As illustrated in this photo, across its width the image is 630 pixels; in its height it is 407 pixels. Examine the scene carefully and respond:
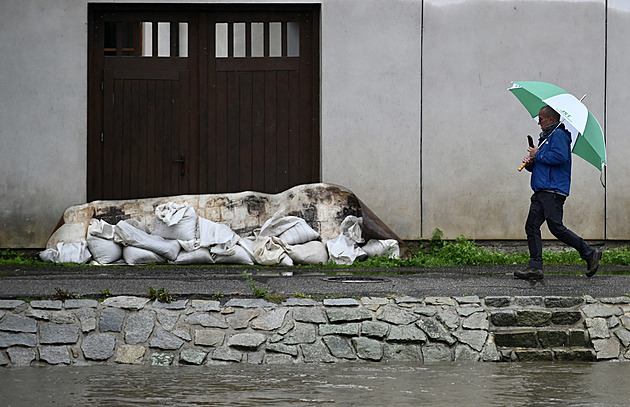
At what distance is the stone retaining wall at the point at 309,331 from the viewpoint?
6680 millimetres

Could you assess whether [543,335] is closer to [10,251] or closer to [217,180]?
[217,180]

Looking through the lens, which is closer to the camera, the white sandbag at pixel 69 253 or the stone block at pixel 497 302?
the stone block at pixel 497 302

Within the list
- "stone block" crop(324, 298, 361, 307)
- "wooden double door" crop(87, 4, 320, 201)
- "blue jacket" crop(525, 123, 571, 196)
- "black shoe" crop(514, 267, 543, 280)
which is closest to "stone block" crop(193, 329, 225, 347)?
"stone block" crop(324, 298, 361, 307)

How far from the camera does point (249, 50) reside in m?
11.7

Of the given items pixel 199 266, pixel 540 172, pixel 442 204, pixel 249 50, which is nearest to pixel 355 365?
pixel 540 172

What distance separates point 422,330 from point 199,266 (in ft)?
12.1

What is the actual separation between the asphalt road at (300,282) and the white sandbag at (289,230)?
2.05 ft

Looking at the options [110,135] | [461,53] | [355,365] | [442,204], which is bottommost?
[355,365]

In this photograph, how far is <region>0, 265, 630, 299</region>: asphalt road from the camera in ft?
24.6

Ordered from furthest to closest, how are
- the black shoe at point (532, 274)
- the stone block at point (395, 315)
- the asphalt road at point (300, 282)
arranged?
the black shoe at point (532, 274) < the asphalt road at point (300, 282) < the stone block at point (395, 315)

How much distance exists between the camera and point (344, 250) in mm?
10289

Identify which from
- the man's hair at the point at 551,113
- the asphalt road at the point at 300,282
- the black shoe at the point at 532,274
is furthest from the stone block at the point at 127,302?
the man's hair at the point at 551,113

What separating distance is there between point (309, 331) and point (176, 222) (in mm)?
3736

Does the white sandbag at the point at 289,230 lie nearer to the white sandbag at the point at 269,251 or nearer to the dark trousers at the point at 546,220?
the white sandbag at the point at 269,251
